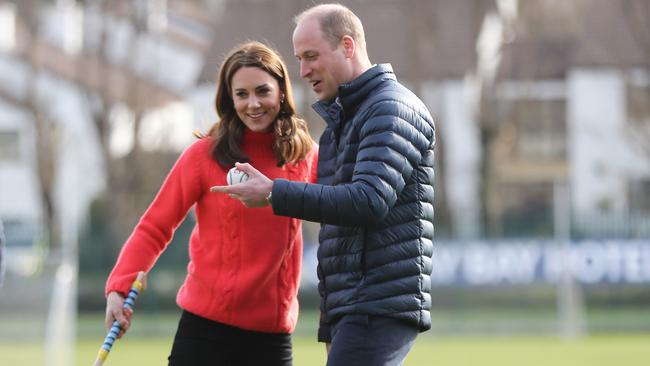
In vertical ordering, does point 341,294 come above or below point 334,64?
below

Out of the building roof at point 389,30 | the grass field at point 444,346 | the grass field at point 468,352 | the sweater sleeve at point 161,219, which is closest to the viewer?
the sweater sleeve at point 161,219

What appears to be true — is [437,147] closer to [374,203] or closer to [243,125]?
[243,125]

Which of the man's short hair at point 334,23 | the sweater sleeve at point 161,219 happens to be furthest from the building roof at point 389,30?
the man's short hair at point 334,23

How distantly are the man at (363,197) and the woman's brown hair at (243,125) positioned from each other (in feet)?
1.96

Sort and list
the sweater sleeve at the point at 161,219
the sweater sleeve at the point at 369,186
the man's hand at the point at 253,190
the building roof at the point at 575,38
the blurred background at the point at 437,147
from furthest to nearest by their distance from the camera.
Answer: the building roof at the point at 575,38, the blurred background at the point at 437,147, the sweater sleeve at the point at 161,219, the man's hand at the point at 253,190, the sweater sleeve at the point at 369,186

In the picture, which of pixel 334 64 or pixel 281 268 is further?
pixel 281 268

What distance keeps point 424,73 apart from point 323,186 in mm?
26347

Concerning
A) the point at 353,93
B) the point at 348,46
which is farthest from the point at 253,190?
the point at 348,46

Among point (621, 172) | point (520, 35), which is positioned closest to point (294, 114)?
point (520, 35)

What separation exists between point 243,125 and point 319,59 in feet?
2.81

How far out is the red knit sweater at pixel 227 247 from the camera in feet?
19.1

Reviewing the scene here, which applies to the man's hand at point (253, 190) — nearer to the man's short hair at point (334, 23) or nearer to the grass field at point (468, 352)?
the man's short hair at point (334, 23)

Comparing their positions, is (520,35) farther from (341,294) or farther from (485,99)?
(341,294)

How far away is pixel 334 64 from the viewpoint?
5129mm
